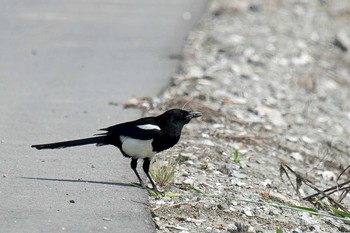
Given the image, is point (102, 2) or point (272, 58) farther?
point (102, 2)

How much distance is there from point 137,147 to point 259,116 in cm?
345

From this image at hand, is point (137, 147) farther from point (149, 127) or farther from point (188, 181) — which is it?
point (188, 181)

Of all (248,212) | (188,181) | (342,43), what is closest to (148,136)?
(188,181)

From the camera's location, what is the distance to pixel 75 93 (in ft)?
34.8

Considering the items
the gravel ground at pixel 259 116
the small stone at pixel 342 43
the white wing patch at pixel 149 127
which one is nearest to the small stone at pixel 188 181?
the gravel ground at pixel 259 116

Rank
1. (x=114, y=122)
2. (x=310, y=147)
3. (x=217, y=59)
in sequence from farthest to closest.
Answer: (x=217, y=59), (x=310, y=147), (x=114, y=122)

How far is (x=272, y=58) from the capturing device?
13.4 metres

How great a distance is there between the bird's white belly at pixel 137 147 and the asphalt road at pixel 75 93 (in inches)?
9.7

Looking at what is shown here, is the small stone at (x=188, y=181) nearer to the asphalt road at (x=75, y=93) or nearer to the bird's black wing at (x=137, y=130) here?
the asphalt road at (x=75, y=93)

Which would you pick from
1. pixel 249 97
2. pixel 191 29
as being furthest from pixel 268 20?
pixel 249 97

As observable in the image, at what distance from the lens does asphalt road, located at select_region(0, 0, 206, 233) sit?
259 inches

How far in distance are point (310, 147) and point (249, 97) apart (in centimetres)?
122

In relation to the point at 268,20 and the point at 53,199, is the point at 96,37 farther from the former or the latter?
the point at 53,199

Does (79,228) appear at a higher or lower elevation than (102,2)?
higher
